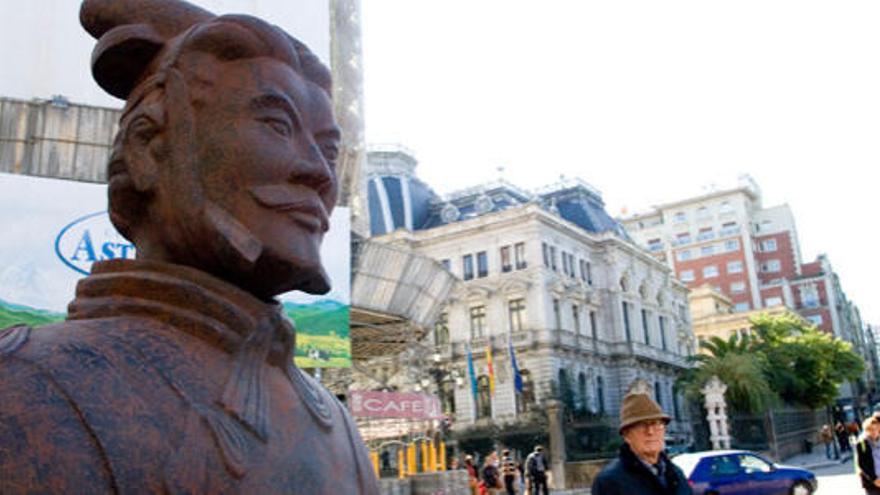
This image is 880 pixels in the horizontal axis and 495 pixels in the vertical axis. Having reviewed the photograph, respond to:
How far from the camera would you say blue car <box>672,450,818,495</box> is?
12.6m

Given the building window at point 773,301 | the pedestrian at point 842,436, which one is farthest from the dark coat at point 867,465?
the building window at point 773,301

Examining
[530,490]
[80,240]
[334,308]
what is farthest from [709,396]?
[80,240]

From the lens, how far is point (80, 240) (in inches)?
471

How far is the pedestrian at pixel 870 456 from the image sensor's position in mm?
5895

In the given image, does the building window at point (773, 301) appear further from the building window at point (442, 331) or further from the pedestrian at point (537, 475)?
the pedestrian at point (537, 475)

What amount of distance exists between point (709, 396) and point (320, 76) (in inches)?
985

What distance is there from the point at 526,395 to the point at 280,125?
36.0 meters

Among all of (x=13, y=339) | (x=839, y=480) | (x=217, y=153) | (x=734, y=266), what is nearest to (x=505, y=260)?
(x=839, y=480)

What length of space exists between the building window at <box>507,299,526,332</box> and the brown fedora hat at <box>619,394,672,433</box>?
3484cm

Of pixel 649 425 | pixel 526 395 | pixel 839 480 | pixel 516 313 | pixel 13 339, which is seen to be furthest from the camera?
pixel 516 313

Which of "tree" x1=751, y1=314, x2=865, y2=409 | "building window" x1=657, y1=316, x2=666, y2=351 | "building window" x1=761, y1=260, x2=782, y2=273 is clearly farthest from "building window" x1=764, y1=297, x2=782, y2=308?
"tree" x1=751, y1=314, x2=865, y2=409

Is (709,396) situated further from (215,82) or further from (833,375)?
(215,82)

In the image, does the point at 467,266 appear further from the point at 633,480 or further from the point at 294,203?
the point at 294,203

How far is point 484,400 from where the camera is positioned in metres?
37.3
